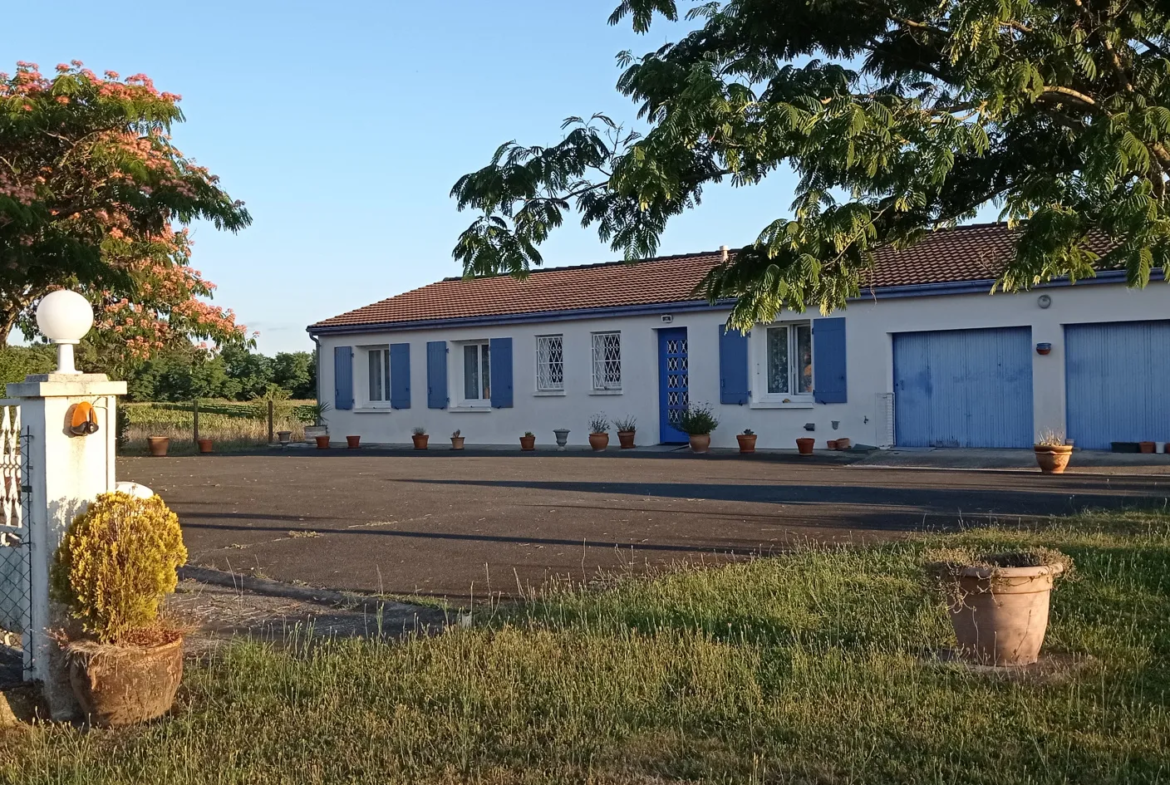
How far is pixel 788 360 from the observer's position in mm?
21375

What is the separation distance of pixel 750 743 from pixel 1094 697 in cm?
157

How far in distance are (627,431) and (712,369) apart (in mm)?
2167

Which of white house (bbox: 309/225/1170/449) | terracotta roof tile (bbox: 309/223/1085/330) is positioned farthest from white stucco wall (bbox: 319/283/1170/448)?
terracotta roof tile (bbox: 309/223/1085/330)

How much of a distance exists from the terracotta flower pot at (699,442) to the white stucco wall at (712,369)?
2.02ft

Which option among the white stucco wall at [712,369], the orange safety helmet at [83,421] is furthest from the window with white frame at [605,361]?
the orange safety helmet at [83,421]

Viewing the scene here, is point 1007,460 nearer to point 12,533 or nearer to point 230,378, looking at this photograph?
point 12,533

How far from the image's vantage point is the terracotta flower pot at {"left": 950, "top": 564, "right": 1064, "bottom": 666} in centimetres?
530

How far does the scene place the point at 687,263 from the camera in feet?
83.6

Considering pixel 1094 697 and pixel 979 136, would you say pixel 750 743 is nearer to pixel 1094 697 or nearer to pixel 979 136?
pixel 1094 697

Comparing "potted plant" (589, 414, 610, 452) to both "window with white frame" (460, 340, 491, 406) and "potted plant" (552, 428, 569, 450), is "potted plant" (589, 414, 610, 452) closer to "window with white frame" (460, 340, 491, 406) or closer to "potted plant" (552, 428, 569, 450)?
"potted plant" (552, 428, 569, 450)

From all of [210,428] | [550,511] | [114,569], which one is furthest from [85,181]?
[210,428]

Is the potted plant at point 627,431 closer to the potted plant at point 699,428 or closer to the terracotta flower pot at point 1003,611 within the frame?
the potted plant at point 699,428

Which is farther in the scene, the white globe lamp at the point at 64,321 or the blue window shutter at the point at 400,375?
the blue window shutter at the point at 400,375

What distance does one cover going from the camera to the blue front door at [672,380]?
2281 centimetres
